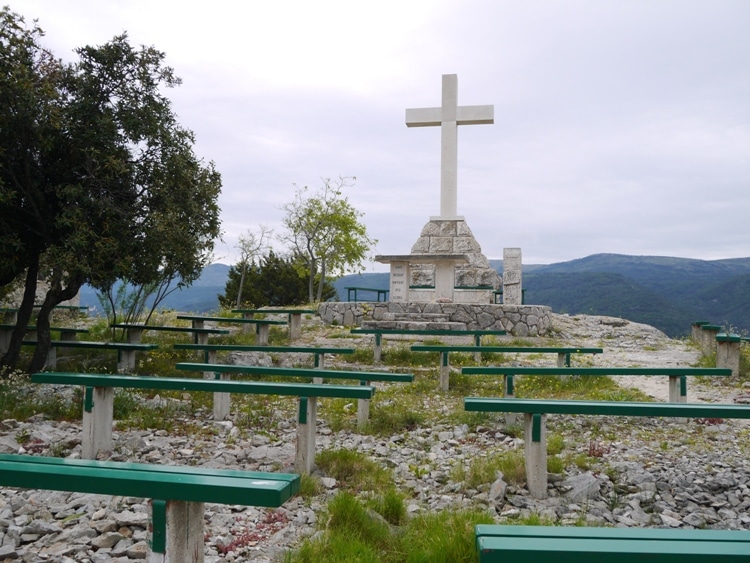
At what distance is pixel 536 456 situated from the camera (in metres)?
4.14

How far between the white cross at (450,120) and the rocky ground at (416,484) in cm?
1282

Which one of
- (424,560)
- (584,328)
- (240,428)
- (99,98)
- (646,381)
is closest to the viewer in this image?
(424,560)

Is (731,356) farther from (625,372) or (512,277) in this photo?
(512,277)

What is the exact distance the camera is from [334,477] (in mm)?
4320

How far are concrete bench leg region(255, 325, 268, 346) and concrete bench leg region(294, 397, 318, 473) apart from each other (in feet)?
22.4

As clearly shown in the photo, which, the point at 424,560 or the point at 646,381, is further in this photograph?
the point at 646,381

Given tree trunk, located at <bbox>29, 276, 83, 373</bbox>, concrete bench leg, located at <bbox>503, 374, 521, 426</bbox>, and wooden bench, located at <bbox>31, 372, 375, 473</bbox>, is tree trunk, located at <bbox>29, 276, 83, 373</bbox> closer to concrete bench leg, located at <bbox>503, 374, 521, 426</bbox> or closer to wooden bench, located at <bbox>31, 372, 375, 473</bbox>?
wooden bench, located at <bbox>31, 372, 375, 473</bbox>

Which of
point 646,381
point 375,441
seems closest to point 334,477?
point 375,441

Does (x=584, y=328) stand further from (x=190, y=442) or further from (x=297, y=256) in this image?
(x=297, y=256)

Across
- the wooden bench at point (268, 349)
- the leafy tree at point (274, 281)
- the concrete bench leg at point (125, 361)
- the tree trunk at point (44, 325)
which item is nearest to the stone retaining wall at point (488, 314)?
the wooden bench at point (268, 349)

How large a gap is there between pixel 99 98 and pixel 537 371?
632 cm

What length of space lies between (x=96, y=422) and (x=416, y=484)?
97.5 inches

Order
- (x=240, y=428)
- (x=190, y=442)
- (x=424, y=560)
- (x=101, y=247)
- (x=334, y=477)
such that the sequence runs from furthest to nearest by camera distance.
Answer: (x=101, y=247) → (x=240, y=428) → (x=190, y=442) → (x=334, y=477) → (x=424, y=560)

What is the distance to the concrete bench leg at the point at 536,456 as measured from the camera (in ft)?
13.4
